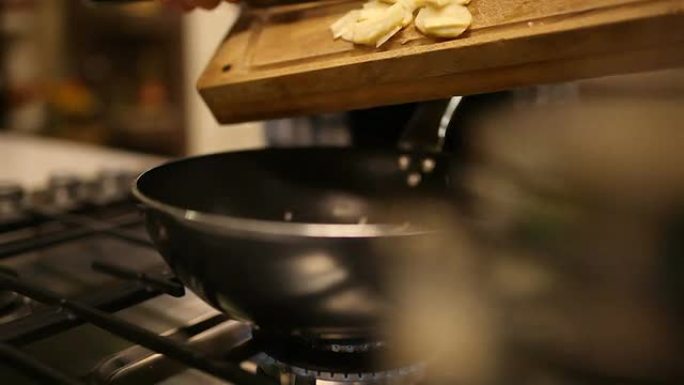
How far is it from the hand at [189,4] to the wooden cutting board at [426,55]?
31 millimetres

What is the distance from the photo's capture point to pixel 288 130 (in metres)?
0.90

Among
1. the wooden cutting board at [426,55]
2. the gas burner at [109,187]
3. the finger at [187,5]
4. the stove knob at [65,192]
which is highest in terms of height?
the finger at [187,5]

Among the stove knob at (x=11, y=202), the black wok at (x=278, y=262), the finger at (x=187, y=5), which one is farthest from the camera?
the stove knob at (x=11, y=202)

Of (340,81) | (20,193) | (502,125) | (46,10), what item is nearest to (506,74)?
(340,81)

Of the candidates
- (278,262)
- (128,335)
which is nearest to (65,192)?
(128,335)

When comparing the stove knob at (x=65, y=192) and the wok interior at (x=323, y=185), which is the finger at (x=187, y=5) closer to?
the wok interior at (x=323, y=185)

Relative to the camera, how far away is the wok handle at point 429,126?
2.05ft

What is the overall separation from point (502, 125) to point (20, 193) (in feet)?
1.82

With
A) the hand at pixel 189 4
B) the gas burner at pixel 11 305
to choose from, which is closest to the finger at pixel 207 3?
the hand at pixel 189 4

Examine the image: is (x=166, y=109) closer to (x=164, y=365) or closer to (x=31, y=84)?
(x=31, y=84)

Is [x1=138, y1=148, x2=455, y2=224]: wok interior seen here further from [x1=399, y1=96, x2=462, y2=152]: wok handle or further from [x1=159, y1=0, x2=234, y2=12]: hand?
[x1=159, y1=0, x2=234, y2=12]: hand

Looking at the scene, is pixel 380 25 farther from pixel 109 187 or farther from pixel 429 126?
pixel 109 187

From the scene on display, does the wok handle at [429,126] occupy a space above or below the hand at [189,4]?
below

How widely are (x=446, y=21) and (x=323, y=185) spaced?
25 cm
